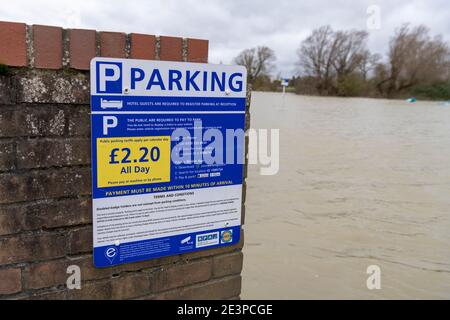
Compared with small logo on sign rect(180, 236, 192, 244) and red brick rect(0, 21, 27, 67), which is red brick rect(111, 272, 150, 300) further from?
red brick rect(0, 21, 27, 67)

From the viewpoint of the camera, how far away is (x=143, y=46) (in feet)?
5.13

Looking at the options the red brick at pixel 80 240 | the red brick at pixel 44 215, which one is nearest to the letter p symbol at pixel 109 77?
the red brick at pixel 44 215

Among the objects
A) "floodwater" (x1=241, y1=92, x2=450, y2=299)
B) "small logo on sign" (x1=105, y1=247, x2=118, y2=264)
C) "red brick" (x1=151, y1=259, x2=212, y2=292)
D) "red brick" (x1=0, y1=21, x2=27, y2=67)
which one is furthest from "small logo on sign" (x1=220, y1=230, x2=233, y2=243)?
"floodwater" (x1=241, y1=92, x2=450, y2=299)

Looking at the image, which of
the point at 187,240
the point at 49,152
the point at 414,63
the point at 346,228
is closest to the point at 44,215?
the point at 49,152

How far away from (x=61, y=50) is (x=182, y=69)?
462mm

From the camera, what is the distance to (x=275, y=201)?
21.3 ft

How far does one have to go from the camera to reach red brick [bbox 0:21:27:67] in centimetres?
135

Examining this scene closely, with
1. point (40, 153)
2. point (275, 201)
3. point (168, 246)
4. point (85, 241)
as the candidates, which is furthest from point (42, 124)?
point (275, 201)

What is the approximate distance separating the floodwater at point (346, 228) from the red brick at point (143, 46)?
245 centimetres

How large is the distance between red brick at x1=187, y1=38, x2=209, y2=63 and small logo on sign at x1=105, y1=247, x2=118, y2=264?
0.85m

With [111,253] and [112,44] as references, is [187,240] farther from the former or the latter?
[112,44]

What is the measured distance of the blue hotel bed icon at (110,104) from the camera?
1499mm

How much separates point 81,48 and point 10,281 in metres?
0.91
